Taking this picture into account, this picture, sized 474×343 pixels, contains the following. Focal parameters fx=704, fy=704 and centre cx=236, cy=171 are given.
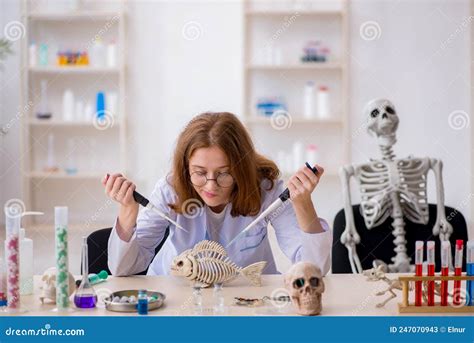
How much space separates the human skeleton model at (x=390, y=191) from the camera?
2.81 metres

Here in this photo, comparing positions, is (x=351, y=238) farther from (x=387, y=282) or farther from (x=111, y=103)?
(x=111, y=103)

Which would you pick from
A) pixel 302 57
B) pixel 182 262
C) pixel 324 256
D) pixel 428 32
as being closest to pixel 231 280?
pixel 182 262

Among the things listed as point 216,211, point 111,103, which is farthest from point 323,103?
point 216,211

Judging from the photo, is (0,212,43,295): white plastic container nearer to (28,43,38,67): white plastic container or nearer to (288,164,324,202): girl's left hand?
(288,164,324,202): girl's left hand

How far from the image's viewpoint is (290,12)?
6051 millimetres

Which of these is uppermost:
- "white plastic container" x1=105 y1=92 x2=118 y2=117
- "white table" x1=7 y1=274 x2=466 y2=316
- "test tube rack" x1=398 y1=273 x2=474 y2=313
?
"white plastic container" x1=105 y1=92 x2=118 y2=117

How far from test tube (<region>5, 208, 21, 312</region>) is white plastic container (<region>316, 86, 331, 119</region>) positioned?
181 inches

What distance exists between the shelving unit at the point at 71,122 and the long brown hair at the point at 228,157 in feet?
12.9

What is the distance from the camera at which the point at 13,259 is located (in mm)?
1646

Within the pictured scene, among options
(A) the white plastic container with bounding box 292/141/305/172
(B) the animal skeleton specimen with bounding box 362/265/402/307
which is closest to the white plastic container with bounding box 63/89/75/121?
(A) the white plastic container with bounding box 292/141/305/172

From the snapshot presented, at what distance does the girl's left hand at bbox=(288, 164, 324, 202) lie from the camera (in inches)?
75.0

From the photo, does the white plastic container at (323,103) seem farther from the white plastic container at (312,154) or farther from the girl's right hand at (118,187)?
the girl's right hand at (118,187)

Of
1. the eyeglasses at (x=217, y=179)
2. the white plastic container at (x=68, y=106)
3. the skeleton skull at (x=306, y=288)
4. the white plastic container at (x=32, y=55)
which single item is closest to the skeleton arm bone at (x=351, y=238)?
the eyeglasses at (x=217, y=179)

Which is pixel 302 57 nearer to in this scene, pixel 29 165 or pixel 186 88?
pixel 186 88
